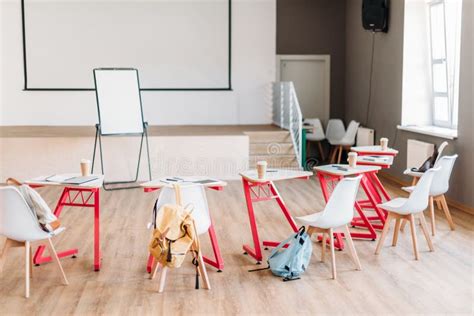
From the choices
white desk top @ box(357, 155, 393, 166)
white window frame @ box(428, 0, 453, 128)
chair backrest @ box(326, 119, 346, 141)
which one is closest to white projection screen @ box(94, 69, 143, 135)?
white desk top @ box(357, 155, 393, 166)

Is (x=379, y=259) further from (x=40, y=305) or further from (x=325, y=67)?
(x=325, y=67)

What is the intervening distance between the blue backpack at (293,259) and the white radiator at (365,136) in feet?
18.2

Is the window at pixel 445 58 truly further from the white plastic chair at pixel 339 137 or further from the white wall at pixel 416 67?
the white plastic chair at pixel 339 137

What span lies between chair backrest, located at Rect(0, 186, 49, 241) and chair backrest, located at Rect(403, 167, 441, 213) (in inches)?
→ 117

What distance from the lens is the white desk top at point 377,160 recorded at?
6.13 meters

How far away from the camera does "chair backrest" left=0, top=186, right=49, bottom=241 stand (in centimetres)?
413

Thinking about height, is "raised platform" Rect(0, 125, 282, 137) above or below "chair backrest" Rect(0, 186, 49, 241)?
above

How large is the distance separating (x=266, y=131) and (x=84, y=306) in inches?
248

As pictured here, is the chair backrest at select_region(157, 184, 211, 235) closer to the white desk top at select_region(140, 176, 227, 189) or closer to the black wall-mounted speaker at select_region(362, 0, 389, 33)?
the white desk top at select_region(140, 176, 227, 189)

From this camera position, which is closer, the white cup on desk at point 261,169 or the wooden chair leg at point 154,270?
the wooden chair leg at point 154,270

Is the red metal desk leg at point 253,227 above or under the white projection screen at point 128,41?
under

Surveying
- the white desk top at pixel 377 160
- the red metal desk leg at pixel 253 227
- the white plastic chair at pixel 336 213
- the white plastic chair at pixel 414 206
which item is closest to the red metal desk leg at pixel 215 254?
the red metal desk leg at pixel 253 227

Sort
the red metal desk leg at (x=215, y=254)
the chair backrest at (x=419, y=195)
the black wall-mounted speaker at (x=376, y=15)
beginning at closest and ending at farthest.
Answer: the red metal desk leg at (x=215, y=254)
the chair backrest at (x=419, y=195)
the black wall-mounted speaker at (x=376, y=15)

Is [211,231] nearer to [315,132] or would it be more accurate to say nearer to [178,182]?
A: [178,182]
